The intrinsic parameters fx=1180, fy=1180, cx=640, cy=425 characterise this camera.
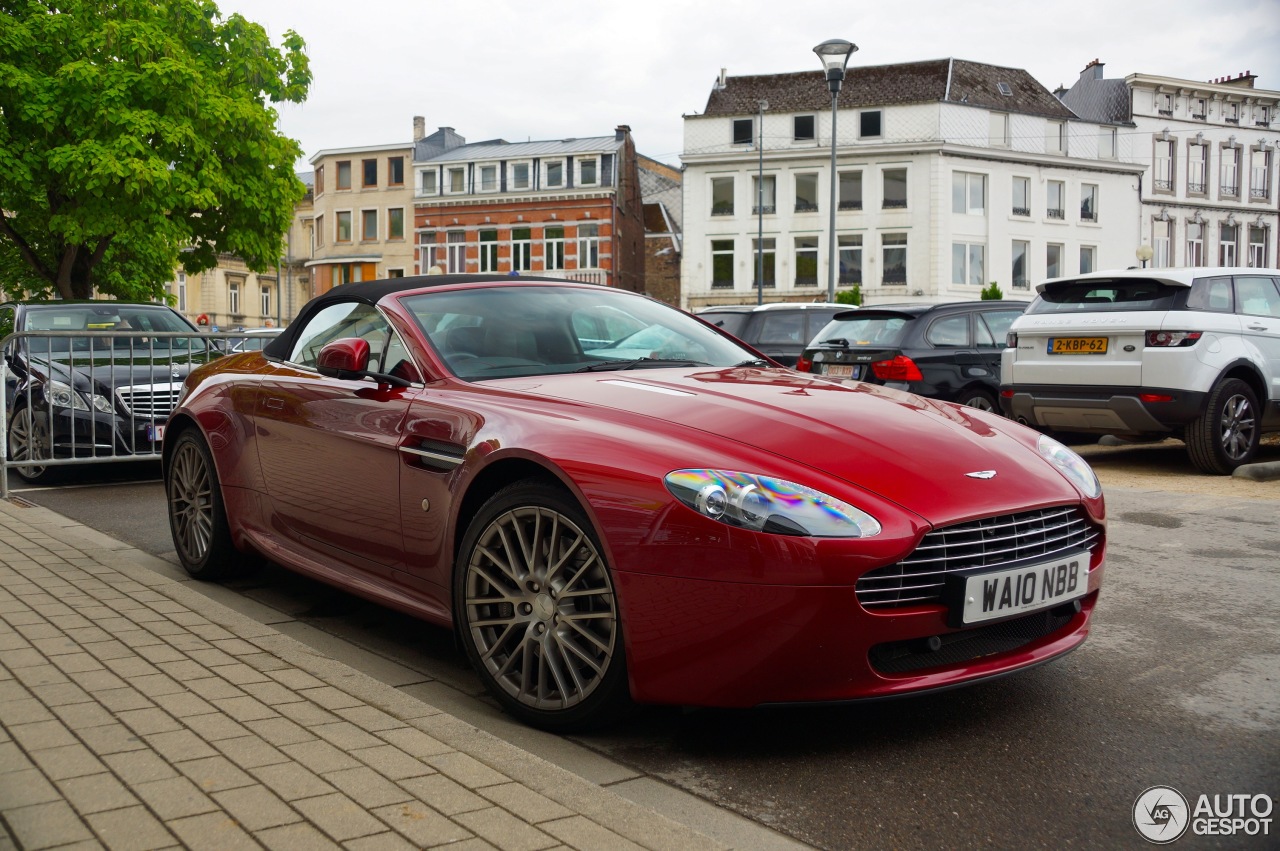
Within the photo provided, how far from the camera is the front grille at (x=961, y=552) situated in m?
3.06

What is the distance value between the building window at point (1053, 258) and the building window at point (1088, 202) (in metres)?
1.99

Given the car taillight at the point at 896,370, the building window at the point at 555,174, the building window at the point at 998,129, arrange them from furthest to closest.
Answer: the building window at the point at 555,174 < the building window at the point at 998,129 < the car taillight at the point at 896,370

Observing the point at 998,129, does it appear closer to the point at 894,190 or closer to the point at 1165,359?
the point at 894,190

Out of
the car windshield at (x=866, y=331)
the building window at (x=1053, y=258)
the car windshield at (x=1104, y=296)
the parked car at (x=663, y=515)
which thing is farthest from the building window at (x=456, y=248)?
the parked car at (x=663, y=515)

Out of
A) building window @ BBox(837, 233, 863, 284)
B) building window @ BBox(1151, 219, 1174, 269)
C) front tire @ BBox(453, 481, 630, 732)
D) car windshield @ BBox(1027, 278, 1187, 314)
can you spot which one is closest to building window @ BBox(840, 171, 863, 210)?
building window @ BBox(837, 233, 863, 284)

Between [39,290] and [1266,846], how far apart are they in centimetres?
3095

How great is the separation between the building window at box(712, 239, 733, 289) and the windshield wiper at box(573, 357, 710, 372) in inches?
1951

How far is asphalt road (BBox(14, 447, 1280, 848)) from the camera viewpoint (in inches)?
112

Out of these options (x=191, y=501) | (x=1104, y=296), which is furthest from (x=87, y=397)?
(x=1104, y=296)

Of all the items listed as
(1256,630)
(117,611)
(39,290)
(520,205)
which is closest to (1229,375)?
(1256,630)

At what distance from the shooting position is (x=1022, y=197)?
53.1 m

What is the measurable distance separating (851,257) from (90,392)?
46.6 m

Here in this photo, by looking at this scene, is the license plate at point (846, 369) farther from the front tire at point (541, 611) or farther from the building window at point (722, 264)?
the building window at point (722, 264)

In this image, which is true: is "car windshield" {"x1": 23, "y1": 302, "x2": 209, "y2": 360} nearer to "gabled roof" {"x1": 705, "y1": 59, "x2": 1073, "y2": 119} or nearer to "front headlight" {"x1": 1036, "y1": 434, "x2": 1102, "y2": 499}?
"front headlight" {"x1": 1036, "y1": 434, "x2": 1102, "y2": 499}
